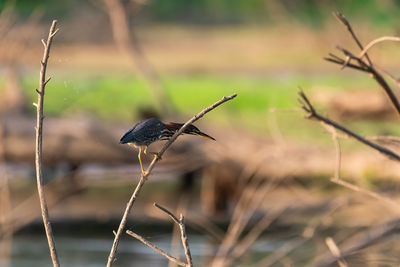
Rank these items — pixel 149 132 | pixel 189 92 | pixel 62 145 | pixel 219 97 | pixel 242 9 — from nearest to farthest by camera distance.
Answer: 1. pixel 149 132
2. pixel 62 145
3. pixel 219 97
4. pixel 189 92
5. pixel 242 9

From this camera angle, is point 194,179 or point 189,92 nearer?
point 194,179

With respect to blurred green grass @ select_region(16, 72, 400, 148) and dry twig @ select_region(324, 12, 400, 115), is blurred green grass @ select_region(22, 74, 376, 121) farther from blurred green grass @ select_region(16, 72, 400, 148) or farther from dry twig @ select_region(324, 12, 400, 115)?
dry twig @ select_region(324, 12, 400, 115)

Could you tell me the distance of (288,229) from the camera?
853 cm

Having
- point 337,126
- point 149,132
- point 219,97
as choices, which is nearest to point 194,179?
point 219,97

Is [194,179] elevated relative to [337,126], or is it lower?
lower

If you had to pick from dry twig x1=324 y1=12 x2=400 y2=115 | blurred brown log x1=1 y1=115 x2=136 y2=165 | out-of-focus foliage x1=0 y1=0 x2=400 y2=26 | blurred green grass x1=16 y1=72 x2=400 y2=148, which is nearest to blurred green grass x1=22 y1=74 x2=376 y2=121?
blurred green grass x1=16 y1=72 x2=400 y2=148

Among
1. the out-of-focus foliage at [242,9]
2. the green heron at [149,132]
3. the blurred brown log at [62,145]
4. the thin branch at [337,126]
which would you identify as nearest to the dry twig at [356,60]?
the thin branch at [337,126]

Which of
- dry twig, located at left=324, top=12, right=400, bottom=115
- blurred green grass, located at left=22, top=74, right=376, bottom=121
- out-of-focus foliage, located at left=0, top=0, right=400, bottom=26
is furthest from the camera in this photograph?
out-of-focus foliage, located at left=0, top=0, right=400, bottom=26

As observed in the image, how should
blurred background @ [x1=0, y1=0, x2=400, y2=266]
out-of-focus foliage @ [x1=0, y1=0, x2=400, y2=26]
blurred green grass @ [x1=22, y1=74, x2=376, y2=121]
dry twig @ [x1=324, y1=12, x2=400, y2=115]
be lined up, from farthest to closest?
out-of-focus foliage @ [x1=0, y1=0, x2=400, y2=26] → blurred green grass @ [x1=22, y1=74, x2=376, y2=121] → blurred background @ [x1=0, y1=0, x2=400, y2=266] → dry twig @ [x1=324, y1=12, x2=400, y2=115]

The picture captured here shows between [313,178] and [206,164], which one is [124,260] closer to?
[206,164]

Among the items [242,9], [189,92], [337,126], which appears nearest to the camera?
[337,126]

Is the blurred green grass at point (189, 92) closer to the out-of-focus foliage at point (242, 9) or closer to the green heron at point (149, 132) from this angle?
the out-of-focus foliage at point (242, 9)

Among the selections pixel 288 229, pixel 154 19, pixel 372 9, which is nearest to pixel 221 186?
pixel 288 229

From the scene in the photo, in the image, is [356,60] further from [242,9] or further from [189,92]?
[242,9]
